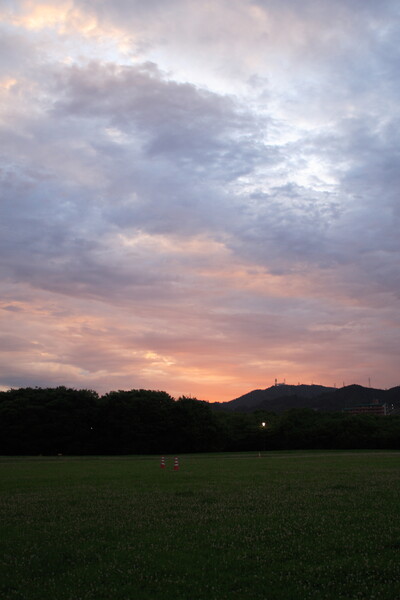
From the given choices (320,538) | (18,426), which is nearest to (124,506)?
(320,538)

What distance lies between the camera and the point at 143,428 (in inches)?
4045

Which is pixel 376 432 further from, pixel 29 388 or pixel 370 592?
pixel 370 592

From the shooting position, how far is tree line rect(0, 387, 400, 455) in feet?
325

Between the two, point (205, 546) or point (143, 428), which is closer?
point (205, 546)

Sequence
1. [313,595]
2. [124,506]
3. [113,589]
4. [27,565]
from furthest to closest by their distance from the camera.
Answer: [124,506]
[27,565]
[113,589]
[313,595]

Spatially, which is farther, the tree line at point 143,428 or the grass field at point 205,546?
the tree line at point 143,428

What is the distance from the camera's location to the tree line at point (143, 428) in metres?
99.1

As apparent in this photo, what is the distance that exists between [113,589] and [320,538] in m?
6.03

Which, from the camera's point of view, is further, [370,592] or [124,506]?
[124,506]

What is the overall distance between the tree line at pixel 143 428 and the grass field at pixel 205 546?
80581mm

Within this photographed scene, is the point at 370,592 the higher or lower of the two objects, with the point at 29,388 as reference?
lower

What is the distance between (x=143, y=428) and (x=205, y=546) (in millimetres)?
92622

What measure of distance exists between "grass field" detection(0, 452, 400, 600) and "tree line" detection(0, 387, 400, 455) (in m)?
80.6

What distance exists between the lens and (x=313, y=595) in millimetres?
9461
